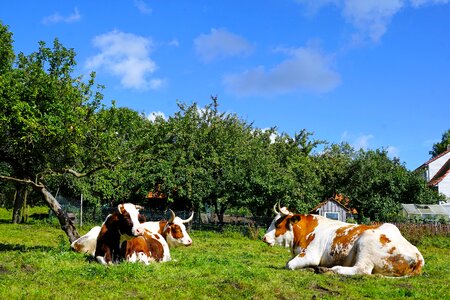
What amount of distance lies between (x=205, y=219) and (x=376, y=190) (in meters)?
15.0

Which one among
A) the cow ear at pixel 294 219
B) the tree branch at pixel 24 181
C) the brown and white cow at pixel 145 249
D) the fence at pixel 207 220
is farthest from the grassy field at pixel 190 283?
the fence at pixel 207 220

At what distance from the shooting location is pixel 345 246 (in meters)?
12.5

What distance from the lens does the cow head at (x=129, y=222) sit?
42.9 ft

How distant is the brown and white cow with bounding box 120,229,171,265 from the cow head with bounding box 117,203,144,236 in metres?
0.49

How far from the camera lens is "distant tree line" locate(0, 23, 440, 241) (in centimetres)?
1744

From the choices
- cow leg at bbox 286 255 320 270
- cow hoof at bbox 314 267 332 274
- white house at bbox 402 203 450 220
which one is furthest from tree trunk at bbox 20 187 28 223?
cow hoof at bbox 314 267 332 274

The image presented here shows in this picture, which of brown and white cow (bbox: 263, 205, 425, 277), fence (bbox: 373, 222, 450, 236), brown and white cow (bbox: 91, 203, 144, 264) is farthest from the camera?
fence (bbox: 373, 222, 450, 236)

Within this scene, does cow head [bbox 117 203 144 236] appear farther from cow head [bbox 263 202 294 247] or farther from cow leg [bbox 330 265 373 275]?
cow leg [bbox 330 265 373 275]

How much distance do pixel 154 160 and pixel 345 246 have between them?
2517 centimetres

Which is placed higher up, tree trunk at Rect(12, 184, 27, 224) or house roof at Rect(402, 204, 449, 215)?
house roof at Rect(402, 204, 449, 215)

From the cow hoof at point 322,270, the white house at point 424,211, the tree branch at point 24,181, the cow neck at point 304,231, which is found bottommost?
the cow hoof at point 322,270

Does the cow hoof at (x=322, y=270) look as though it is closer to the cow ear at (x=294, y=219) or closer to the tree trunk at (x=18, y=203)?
the cow ear at (x=294, y=219)

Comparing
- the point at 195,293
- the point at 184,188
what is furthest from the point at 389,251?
the point at 184,188

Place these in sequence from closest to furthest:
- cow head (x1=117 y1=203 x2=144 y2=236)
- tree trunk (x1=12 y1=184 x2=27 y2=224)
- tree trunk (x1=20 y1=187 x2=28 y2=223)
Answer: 1. cow head (x1=117 y1=203 x2=144 y2=236)
2. tree trunk (x1=12 y1=184 x2=27 y2=224)
3. tree trunk (x1=20 y1=187 x2=28 y2=223)
